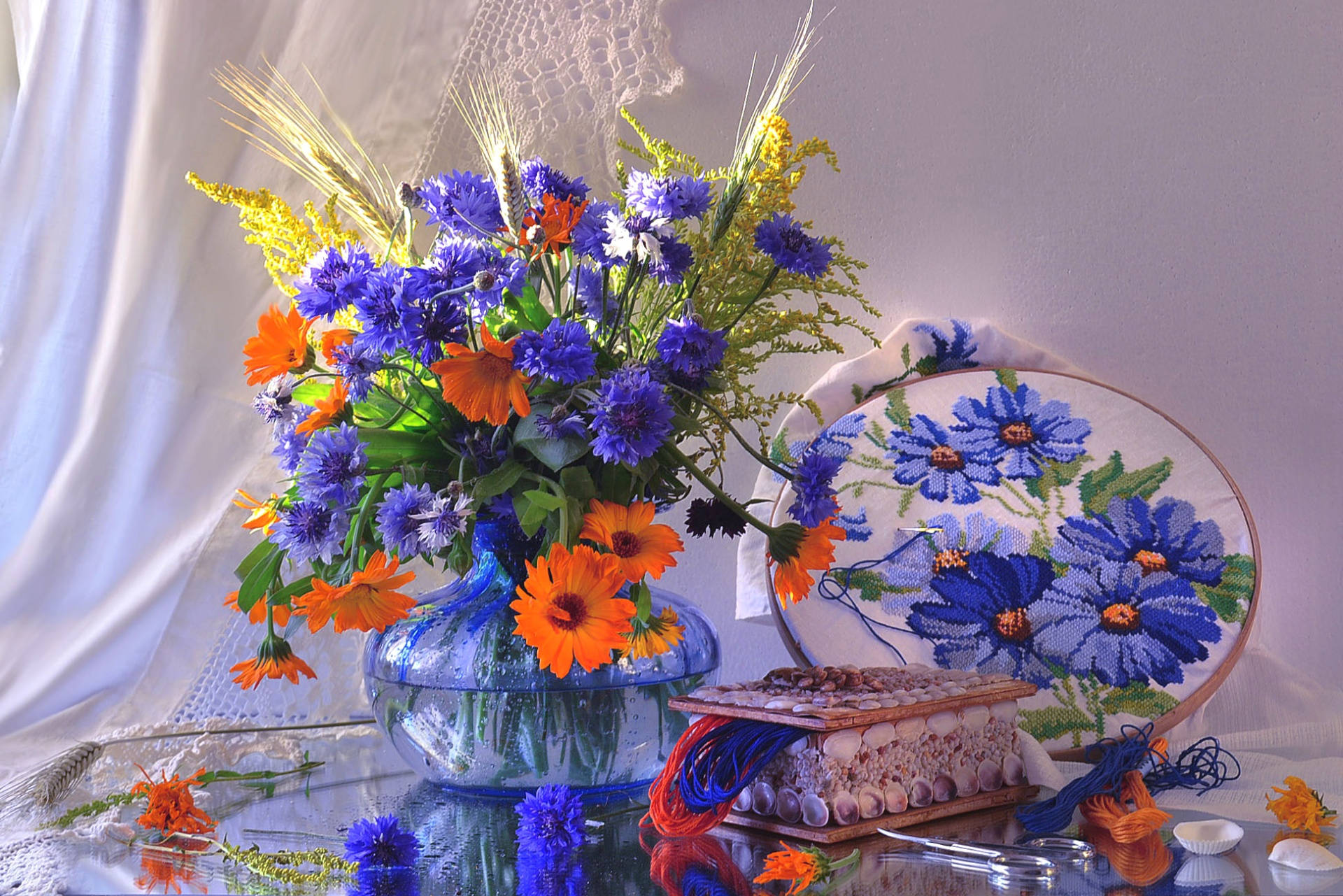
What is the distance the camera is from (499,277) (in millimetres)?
670

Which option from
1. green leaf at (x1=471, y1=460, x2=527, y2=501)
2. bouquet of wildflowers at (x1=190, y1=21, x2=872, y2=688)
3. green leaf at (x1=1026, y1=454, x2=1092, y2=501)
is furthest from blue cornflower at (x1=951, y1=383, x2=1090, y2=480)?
green leaf at (x1=471, y1=460, x2=527, y2=501)

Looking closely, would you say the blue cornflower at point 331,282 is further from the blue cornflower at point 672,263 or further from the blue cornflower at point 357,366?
the blue cornflower at point 672,263

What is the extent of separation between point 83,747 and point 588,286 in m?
0.51

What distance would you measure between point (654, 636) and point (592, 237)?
0.81ft

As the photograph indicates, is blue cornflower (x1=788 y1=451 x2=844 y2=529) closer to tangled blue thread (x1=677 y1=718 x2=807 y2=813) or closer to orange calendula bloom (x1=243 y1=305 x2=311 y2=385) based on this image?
tangled blue thread (x1=677 y1=718 x2=807 y2=813)

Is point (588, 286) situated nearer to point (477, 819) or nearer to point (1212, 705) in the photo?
point (477, 819)

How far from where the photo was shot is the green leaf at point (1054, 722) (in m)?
0.89

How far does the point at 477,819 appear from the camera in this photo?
2.38ft

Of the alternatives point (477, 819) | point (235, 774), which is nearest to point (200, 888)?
point (477, 819)

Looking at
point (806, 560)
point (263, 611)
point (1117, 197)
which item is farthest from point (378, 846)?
point (1117, 197)

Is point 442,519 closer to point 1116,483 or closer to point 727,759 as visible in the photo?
point 727,759

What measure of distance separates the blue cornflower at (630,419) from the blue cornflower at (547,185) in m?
0.13

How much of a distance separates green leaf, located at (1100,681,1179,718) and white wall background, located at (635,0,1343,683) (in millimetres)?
205

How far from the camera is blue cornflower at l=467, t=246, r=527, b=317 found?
2.15 feet
